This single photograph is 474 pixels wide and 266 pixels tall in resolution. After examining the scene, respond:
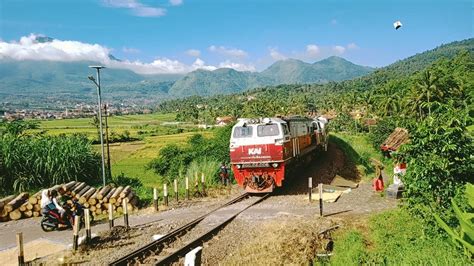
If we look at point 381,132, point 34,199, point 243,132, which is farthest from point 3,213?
point 381,132

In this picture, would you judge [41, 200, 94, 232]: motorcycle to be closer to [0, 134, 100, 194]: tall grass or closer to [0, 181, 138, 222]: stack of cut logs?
[0, 181, 138, 222]: stack of cut logs

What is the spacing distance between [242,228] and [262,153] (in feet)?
15.8

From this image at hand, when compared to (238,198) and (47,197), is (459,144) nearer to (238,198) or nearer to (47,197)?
(238,198)

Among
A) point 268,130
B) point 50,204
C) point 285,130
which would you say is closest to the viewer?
point 50,204

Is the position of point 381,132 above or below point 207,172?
above

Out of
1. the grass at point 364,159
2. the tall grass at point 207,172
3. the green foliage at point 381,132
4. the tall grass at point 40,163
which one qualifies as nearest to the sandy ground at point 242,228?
the tall grass at point 207,172

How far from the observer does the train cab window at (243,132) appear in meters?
16.2

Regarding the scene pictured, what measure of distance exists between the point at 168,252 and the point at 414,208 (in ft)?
17.8

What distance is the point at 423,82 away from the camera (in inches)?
2142

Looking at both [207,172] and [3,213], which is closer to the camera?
[3,213]

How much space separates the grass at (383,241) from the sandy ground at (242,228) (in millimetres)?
795

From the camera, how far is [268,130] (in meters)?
15.8

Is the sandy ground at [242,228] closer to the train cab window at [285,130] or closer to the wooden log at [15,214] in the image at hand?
the wooden log at [15,214]

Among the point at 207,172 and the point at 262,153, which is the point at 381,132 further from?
the point at 262,153
